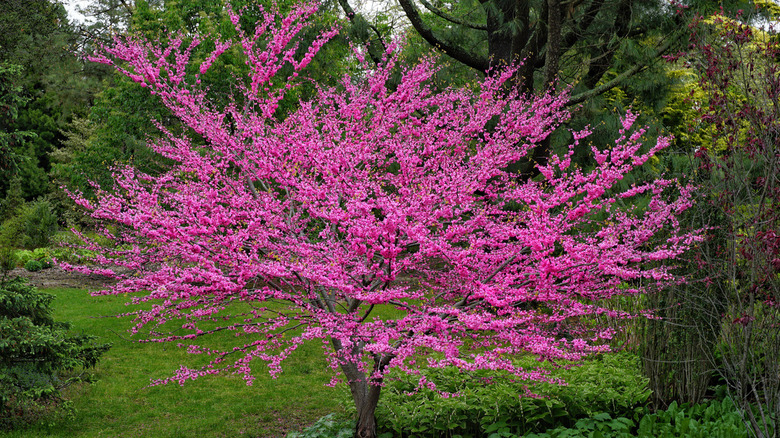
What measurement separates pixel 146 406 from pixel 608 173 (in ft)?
17.1

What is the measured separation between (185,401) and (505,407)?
366 centimetres

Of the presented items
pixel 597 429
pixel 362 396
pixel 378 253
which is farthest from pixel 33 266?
pixel 597 429

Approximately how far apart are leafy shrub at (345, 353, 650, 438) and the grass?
4.36 ft

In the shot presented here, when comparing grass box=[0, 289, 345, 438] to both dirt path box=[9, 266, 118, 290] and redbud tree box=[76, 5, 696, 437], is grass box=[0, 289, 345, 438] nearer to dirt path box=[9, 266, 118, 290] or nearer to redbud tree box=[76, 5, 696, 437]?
redbud tree box=[76, 5, 696, 437]

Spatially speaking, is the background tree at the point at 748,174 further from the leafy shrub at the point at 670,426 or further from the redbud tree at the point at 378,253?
the redbud tree at the point at 378,253

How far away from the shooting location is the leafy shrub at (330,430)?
5.02m

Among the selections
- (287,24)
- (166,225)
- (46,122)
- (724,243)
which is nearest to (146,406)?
(166,225)

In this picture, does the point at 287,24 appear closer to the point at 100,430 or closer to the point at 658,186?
the point at 658,186

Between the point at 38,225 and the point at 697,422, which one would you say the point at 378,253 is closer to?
the point at 697,422

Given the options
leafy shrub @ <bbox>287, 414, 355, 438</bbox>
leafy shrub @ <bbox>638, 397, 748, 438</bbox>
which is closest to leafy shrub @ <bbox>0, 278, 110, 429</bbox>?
leafy shrub @ <bbox>287, 414, 355, 438</bbox>

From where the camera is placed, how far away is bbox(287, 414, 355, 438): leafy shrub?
5.02 m

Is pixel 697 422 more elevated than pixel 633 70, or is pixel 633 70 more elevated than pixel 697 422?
pixel 633 70

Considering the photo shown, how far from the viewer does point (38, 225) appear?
723 inches

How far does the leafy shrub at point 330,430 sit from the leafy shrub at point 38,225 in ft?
52.3
